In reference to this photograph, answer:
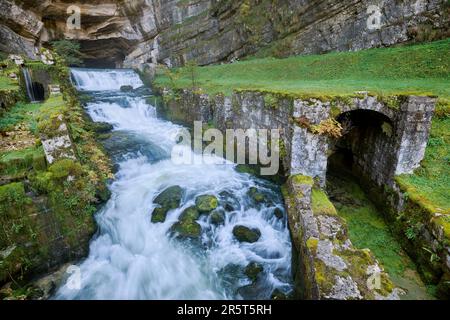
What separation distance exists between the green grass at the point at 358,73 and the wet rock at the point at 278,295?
494cm

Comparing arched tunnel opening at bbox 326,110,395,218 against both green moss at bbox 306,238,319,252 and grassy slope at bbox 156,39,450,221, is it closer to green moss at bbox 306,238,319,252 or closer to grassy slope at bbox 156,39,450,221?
grassy slope at bbox 156,39,450,221

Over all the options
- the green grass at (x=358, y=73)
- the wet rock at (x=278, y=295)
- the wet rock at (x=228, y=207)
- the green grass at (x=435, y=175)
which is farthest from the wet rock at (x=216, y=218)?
the green grass at (x=435, y=175)

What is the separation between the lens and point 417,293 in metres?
4.54

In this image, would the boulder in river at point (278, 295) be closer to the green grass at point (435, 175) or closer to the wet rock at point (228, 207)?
the wet rock at point (228, 207)

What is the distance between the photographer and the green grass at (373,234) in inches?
190

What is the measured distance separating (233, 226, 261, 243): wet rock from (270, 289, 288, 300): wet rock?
1.34 m

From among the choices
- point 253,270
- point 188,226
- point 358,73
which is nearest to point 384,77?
point 358,73

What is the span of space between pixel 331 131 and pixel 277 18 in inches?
557

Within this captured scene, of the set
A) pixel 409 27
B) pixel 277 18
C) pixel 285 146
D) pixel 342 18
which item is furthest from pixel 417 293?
pixel 277 18

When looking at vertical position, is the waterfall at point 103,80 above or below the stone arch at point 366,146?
above

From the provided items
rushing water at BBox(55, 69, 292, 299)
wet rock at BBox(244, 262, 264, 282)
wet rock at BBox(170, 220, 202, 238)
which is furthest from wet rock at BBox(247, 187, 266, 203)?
wet rock at BBox(244, 262, 264, 282)

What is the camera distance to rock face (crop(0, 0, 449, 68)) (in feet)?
40.4

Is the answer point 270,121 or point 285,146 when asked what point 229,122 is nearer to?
point 270,121

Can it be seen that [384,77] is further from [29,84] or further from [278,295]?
[29,84]
